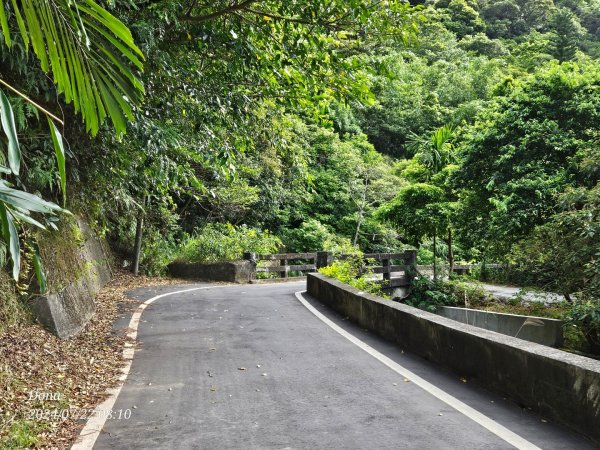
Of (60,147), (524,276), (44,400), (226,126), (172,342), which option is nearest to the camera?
(60,147)

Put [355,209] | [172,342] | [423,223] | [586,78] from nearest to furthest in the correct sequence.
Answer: [172,342], [586,78], [423,223], [355,209]

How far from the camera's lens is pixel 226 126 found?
9.47 metres

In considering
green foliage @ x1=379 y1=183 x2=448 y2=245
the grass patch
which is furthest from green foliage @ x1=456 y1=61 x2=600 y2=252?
the grass patch

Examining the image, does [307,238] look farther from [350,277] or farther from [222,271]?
[350,277]

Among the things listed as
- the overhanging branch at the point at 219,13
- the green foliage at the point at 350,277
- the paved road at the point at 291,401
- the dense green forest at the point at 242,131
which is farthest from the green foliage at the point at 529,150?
the overhanging branch at the point at 219,13

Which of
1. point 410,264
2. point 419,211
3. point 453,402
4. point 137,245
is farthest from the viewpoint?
point 410,264

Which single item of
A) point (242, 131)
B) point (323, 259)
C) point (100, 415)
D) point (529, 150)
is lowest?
point (100, 415)

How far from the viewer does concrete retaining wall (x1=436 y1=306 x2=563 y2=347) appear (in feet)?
41.1

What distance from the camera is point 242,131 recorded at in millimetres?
9844

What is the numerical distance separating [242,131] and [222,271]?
37.6ft

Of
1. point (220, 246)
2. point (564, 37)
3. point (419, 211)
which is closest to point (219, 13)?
point (419, 211)

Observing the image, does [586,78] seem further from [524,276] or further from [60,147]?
[60,147]

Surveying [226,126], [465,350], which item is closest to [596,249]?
[465,350]

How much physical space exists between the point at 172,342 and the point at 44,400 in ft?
10.2
